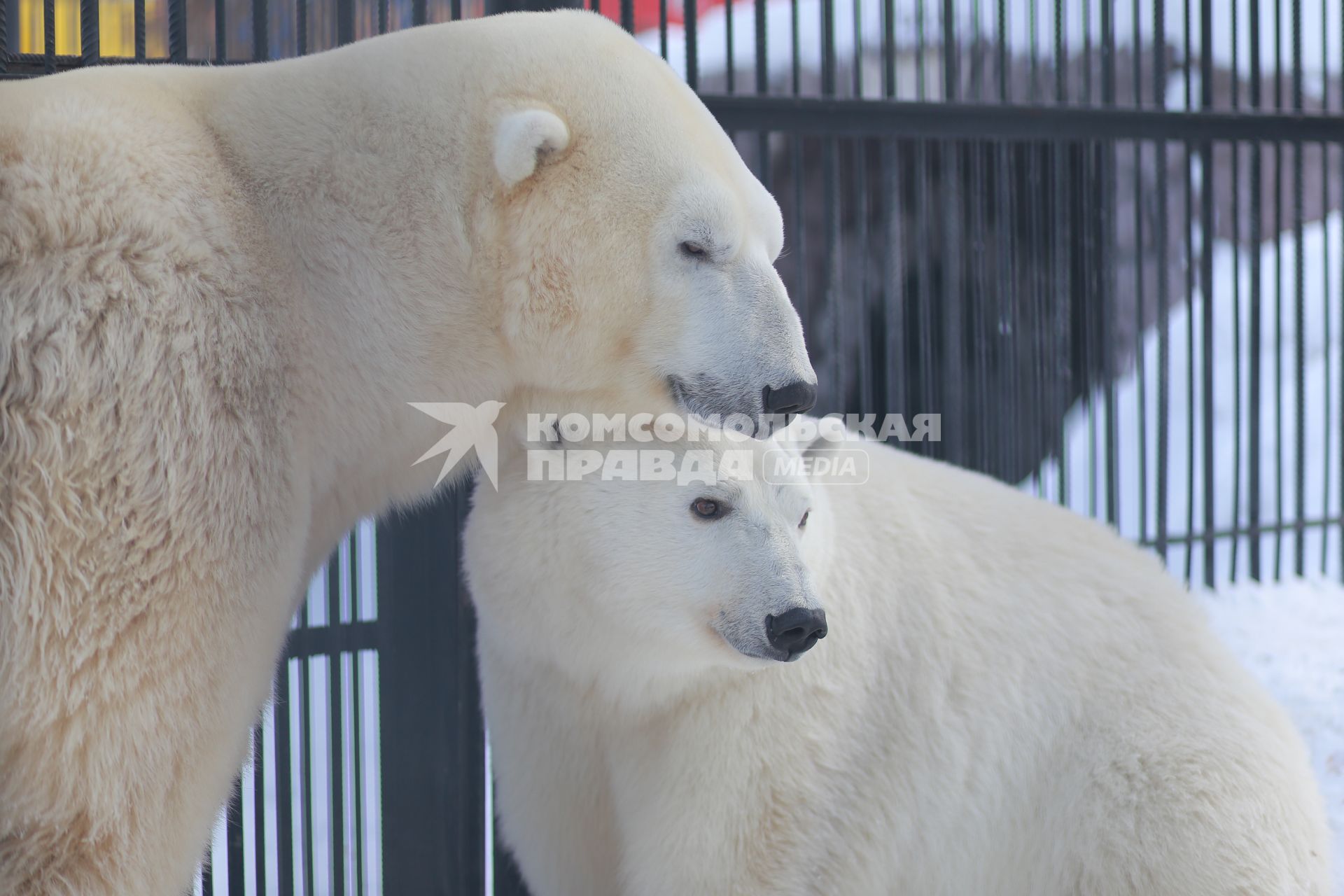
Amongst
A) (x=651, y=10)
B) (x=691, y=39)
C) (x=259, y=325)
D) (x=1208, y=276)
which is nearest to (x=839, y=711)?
(x=259, y=325)

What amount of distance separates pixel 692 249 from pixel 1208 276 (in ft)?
9.81

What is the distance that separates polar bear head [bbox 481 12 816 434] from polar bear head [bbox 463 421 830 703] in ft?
1.56

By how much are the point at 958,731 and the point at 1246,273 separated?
5875 millimetres

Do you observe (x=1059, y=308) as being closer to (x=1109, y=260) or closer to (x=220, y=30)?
(x=1109, y=260)

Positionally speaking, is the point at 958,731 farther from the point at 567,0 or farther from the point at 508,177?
the point at 567,0

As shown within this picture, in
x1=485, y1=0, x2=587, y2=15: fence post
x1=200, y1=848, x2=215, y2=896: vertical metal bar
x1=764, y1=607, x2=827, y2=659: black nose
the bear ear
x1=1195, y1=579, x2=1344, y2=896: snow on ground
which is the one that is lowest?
x1=200, y1=848, x2=215, y2=896: vertical metal bar

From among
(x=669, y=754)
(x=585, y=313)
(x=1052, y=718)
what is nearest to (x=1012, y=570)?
(x=1052, y=718)

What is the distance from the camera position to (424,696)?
2.56 meters

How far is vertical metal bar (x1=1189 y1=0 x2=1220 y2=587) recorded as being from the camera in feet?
12.6

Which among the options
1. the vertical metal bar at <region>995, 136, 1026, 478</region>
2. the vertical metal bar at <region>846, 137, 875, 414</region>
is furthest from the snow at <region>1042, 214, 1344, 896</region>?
the vertical metal bar at <region>846, 137, 875, 414</region>

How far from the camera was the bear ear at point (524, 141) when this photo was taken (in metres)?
1.40

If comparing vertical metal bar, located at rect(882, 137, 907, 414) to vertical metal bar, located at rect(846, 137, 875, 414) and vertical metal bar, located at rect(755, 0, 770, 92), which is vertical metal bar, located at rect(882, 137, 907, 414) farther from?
vertical metal bar, located at rect(755, 0, 770, 92)

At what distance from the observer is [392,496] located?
67.1 inches

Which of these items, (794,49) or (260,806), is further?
(794,49)
